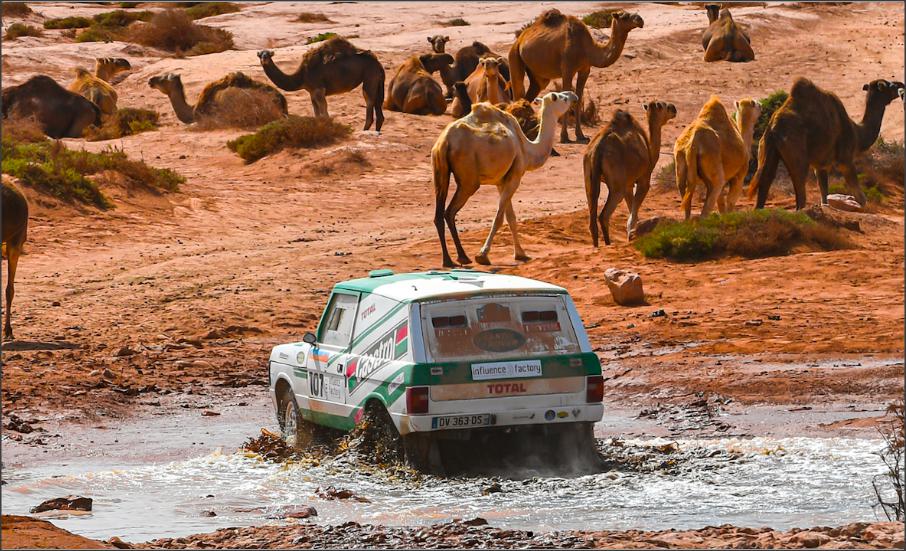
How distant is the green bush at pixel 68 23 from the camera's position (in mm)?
55469

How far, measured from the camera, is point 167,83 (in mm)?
37219

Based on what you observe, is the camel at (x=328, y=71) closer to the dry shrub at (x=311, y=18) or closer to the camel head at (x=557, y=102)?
the camel head at (x=557, y=102)

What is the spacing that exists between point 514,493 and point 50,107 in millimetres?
26687

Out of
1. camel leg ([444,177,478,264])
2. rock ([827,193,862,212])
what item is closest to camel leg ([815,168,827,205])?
rock ([827,193,862,212])

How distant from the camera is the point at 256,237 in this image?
24625 mm

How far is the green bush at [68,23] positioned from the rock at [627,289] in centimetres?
4082

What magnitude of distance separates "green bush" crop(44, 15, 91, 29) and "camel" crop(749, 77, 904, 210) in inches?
1487

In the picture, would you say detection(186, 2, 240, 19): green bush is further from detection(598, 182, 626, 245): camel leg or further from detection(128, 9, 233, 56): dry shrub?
detection(598, 182, 626, 245): camel leg

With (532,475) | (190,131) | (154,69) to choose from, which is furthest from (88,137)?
(532,475)

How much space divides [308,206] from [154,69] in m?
16.9

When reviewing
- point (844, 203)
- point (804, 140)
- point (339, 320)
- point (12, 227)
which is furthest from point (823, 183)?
point (339, 320)

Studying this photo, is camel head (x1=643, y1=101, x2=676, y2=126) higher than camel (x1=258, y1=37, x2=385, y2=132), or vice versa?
camel head (x1=643, y1=101, x2=676, y2=126)

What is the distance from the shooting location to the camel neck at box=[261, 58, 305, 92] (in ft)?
115

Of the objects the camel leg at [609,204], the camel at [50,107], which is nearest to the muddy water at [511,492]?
the camel leg at [609,204]
